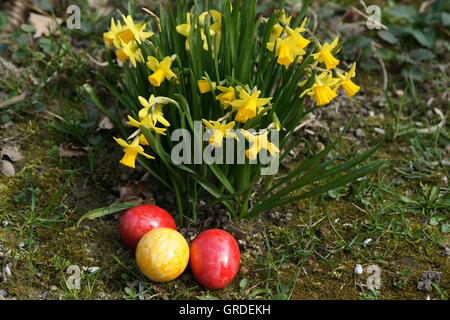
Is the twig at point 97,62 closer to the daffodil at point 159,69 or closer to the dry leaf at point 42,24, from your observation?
the dry leaf at point 42,24

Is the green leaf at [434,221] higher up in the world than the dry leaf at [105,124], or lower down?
lower down

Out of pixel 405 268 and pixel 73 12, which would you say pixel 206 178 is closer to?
pixel 405 268

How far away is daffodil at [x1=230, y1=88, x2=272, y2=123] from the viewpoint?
2.10m

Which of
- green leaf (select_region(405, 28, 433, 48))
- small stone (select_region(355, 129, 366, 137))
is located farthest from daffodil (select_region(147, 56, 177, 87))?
green leaf (select_region(405, 28, 433, 48))

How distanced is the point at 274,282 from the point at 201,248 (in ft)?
1.11

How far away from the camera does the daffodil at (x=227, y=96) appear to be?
2160 mm

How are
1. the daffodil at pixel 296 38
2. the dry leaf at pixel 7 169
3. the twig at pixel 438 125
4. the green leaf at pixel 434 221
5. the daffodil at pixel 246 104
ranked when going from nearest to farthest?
1. the daffodil at pixel 246 104
2. the daffodil at pixel 296 38
3. the green leaf at pixel 434 221
4. the dry leaf at pixel 7 169
5. the twig at pixel 438 125

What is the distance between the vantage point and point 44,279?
90.1 inches

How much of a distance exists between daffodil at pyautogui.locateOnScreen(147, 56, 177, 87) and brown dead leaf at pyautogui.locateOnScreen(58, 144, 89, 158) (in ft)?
2.44

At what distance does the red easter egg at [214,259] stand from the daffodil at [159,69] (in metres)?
0.61

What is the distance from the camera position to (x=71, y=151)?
9.13 ft

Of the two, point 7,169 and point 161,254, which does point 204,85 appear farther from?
point 7,169

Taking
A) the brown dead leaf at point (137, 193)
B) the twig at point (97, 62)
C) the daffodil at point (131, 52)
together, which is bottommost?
the brown dead leaf at point (137, 193)

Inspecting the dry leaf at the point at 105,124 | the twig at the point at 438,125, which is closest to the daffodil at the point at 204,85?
the dry leaf at the point at 105,124
